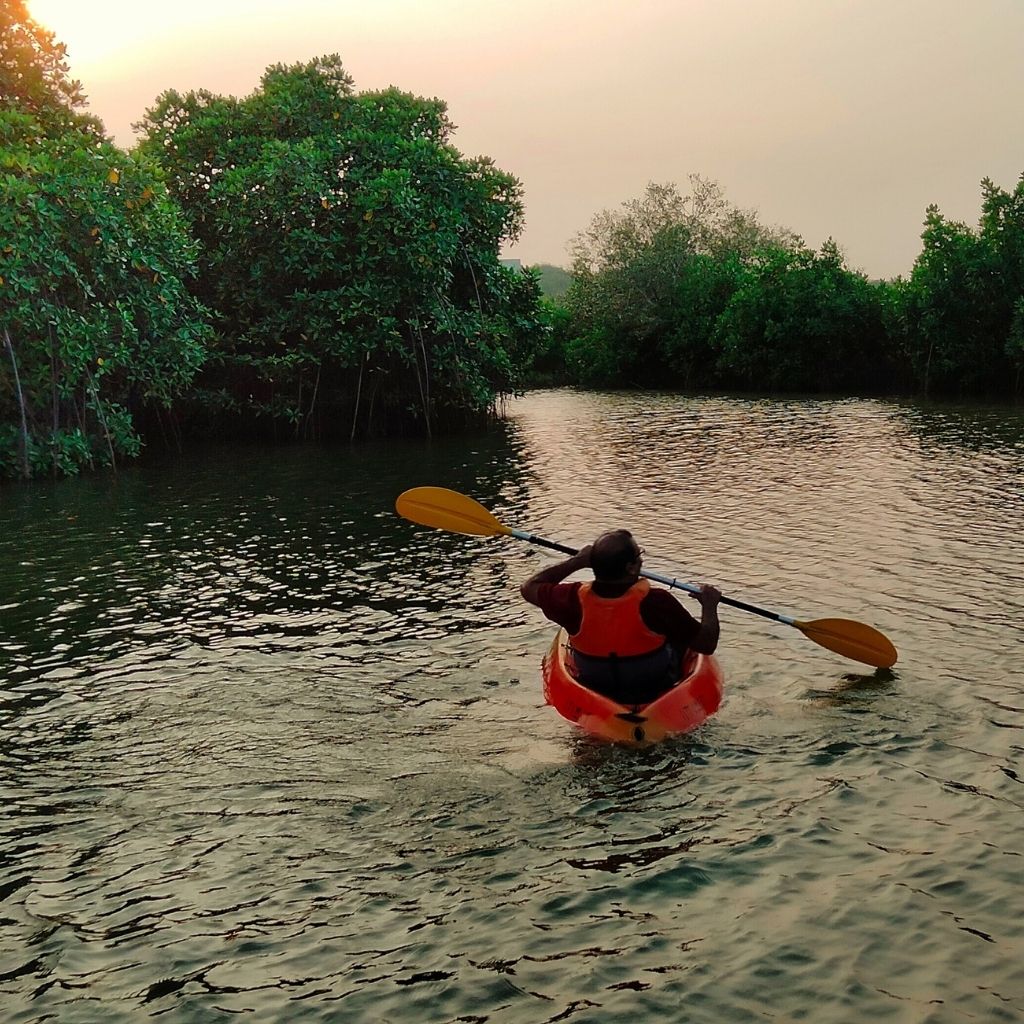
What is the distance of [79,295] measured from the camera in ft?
77.7

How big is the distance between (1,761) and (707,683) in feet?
16.2

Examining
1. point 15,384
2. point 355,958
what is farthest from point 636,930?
point 15,384

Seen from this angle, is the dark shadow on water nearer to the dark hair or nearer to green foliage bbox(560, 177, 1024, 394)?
the dark hair

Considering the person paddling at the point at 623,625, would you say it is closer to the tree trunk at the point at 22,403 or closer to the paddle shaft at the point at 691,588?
the paddle shaft at the point at 691,588

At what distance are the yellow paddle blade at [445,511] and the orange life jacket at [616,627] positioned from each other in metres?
3.57

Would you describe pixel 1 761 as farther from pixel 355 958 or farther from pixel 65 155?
pixel 65 155

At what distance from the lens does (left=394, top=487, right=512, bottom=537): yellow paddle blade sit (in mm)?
11492

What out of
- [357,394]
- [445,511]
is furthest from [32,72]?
[445,511]

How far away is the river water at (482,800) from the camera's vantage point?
529 centimetres

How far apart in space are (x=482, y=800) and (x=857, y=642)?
3.76m

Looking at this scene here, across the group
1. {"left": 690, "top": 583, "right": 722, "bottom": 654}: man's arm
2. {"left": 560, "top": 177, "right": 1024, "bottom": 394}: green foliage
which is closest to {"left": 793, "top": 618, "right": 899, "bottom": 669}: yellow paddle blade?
{"left": 690, "top": 583, "right": 722, "bottom": 654}: man's arm

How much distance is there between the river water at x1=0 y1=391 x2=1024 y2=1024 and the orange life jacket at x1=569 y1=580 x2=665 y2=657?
67 cm

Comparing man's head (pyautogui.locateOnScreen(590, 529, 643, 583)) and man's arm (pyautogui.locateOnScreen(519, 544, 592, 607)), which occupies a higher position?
man's head (pyautogui.locateOnScreen(590, 529, 643, 583))

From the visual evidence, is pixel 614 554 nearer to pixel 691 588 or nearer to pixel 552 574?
pixel 552 574
